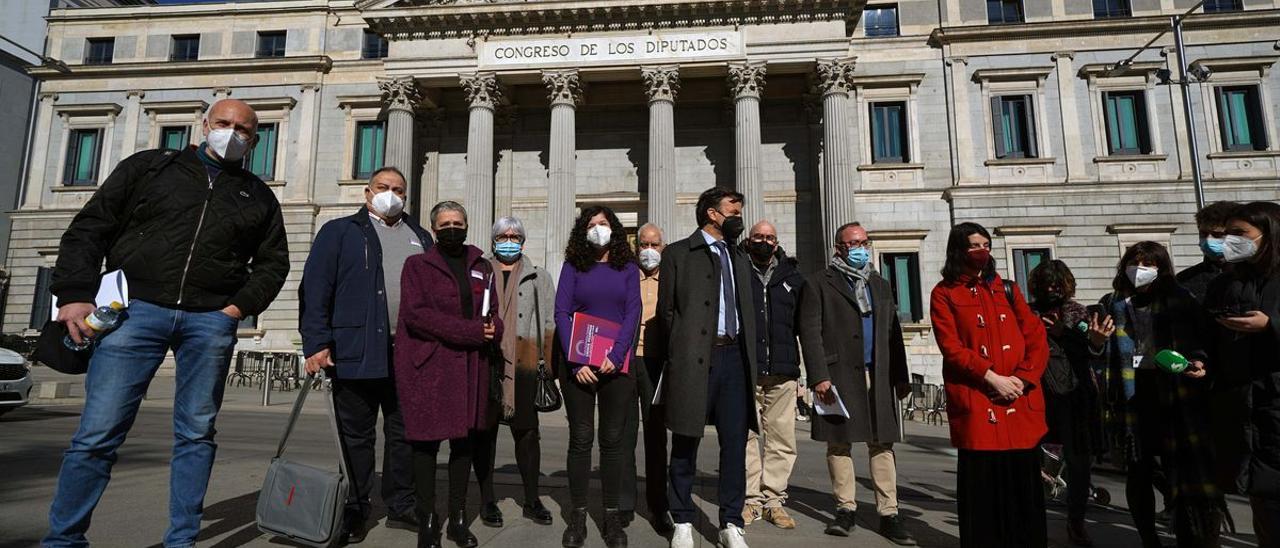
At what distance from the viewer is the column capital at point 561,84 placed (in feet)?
68.9

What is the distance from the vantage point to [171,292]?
3230 millimetres

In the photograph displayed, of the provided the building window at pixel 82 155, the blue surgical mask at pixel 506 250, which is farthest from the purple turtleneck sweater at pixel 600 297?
the building window at pixel 82 155

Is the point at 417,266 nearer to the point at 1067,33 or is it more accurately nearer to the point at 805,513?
the point at 805,513

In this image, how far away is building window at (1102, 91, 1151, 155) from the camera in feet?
70.0

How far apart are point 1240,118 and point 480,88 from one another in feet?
82.9

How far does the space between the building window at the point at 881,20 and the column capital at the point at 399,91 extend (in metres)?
16.4

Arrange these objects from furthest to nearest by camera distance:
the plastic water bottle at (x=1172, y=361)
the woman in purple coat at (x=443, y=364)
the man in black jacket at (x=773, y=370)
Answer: the man in black jacket at (x=773, y=370) → the woman in purple coat at (x=443, y=364) → the plastic water bottle at (x=1172, y=361)

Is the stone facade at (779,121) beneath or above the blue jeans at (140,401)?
above

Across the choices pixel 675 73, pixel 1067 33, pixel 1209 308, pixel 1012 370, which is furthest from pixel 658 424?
pixel 1067 33

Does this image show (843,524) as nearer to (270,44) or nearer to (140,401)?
(140,401)

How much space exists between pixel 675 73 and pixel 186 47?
67.9ft

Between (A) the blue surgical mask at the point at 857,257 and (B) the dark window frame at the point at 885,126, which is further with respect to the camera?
(B) the dark window frame at the point at 885,126

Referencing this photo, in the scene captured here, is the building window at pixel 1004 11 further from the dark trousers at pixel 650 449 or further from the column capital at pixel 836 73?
the dark trousers at pixel 650 449

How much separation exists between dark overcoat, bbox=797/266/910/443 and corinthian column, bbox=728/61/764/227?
14.4 m
